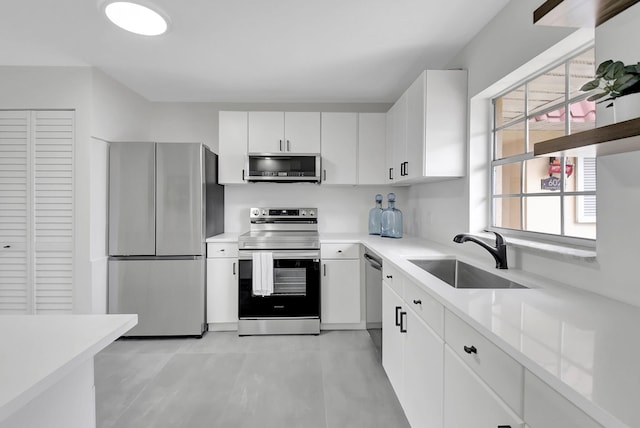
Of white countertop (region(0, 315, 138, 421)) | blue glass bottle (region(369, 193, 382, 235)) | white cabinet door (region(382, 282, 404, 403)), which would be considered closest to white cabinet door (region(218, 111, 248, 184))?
blue glass bottle (region(369, 193, 382, 235))

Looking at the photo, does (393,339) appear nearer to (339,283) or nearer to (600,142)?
(339,283)

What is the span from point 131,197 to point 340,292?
212 centimetres

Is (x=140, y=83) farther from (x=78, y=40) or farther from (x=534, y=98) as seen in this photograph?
(x=534, y=98)

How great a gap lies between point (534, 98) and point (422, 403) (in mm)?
1761

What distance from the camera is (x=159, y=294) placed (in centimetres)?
285

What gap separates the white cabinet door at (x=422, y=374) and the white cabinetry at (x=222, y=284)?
1.83 metres

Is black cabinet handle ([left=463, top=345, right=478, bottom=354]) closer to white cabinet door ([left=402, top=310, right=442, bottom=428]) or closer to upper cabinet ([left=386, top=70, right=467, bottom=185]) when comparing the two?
white cabinet door ([left=402, top=310, right=442, bottom=428])

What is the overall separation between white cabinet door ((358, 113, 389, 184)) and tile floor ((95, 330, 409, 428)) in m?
1.64

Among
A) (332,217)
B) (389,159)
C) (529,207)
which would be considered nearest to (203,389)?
(332,217)

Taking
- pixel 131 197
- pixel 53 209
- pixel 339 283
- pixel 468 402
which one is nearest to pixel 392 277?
pixel 468 402

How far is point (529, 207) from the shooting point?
179 cm

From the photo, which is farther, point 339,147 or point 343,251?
point 339,147

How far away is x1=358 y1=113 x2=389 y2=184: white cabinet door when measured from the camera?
331cm

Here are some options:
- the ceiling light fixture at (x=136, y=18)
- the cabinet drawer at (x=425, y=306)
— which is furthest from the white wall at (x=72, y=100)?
the cabinet drawer at (x=425, y=306)
